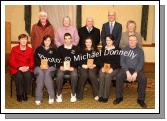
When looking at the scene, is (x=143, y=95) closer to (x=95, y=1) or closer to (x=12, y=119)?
(x=95, y=1)

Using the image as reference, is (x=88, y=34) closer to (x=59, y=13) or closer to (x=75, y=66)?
(x=75, y=66)

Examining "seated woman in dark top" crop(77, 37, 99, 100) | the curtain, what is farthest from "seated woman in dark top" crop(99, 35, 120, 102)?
the curtain

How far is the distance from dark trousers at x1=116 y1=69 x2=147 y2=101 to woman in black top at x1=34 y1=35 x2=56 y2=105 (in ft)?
3.30

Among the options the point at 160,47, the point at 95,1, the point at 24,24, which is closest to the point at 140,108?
the point at 160,47

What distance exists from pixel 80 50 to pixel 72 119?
1.22 metres

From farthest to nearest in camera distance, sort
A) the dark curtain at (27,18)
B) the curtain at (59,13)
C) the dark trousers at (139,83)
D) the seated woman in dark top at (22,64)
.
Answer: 1. the curtain at (59,13)
2. the dark curtain at (27,18)
3. the seated woman in dark top at (22,64)
4. the dark trousers at (139,83)

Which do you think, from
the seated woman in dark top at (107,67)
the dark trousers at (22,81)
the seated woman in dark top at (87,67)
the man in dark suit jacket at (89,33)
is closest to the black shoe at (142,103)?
the seated woman in dark top at (107,67)

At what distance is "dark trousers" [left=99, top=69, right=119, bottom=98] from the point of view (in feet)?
17.8

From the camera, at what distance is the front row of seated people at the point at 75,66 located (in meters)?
5.39

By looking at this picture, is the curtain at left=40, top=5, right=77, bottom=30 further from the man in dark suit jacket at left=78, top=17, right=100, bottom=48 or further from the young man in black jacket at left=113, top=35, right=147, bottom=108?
the young man in black jacket at left=113, top=35, right=147, bottom=108

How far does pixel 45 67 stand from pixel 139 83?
146cm

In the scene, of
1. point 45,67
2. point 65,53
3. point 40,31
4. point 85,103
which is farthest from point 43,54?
point 85,103

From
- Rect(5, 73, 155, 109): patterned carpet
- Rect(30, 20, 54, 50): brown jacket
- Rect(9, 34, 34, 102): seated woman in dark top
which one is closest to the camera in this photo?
Rect(5, 73, 155, 109): patterned carpet

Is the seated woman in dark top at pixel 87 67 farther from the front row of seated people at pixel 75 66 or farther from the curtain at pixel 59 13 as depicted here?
the curtain at pixel 59 13
